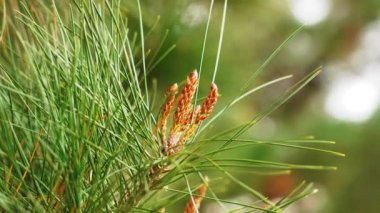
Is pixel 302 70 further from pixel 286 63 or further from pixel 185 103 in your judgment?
pixel 185 103

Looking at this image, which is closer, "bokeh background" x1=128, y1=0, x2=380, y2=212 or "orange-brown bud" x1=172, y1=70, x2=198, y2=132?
"orange-brown bud" x1=172, y1=70, x2=198, y2=132

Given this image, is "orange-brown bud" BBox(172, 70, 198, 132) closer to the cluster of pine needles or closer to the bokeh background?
the cluster of pine needles

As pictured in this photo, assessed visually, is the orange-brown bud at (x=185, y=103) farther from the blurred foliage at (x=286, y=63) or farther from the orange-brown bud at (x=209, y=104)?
the blurred foliage at (x=286, y=63)

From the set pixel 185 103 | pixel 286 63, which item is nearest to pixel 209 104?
pixel 185 103

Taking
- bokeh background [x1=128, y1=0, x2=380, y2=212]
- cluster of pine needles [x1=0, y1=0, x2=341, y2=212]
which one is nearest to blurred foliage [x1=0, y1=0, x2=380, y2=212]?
bokeh background [x1=128, y1=0, x2=380, y2=212]

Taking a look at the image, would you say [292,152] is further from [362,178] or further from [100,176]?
[100,176]

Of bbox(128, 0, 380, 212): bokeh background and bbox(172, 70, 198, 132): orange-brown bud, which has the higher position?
Answer: bbox(128, 0, 380, 212): bokeh background

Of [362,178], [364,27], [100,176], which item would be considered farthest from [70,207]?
[364,27]

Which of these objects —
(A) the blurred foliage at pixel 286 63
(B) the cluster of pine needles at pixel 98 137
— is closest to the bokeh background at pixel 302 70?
(A) the blurred foliage at pixel 286 63
